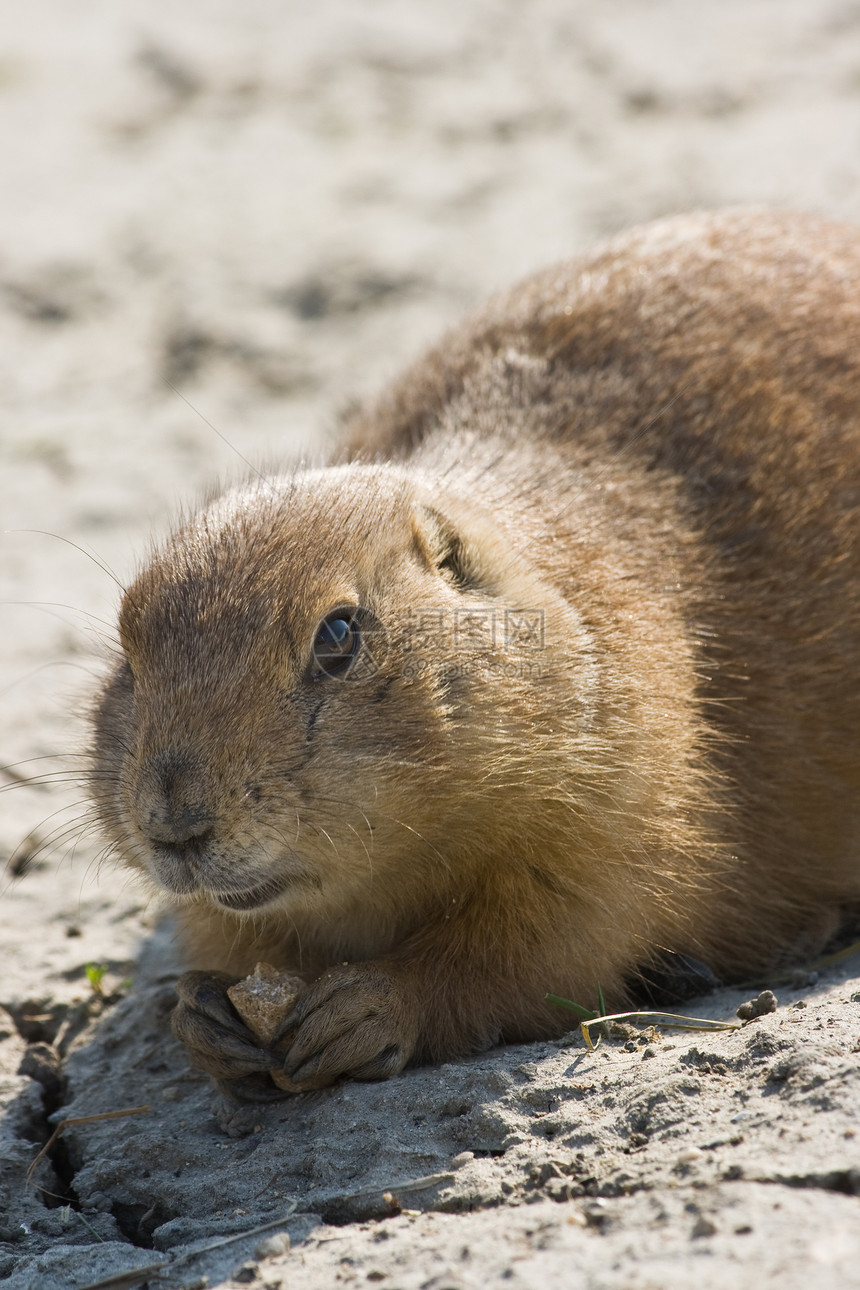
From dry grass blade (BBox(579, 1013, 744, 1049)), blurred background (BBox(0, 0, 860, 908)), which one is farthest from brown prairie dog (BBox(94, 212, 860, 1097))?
blurred background (BBox(0, 0, 860, 908))

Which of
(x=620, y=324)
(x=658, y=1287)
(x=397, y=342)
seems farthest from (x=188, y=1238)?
(x=397, y=342)

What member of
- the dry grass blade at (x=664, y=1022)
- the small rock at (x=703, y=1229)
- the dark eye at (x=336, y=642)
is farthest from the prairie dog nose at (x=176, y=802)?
the small rock at (x=703, y=1229)

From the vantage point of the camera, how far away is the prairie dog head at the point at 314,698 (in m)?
4.11

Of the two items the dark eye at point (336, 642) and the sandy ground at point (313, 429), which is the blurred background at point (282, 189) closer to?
the sandy ground at point (313, 429)

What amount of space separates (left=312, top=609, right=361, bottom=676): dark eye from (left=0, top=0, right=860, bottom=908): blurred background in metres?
3.10

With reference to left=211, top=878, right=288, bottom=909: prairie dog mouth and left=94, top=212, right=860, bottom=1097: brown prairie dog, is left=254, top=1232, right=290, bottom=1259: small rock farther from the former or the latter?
left=211, top=878, right=288, bottom=909: prairie dog mouth

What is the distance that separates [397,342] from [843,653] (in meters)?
4.66

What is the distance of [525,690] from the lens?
4562 millimetres

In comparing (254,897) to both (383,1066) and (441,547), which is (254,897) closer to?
(383,1066)

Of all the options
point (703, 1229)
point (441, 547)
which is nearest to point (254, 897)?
point (441, 547)

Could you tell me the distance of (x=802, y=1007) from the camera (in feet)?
14.8

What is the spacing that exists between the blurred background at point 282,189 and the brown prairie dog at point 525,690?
2.57 metres

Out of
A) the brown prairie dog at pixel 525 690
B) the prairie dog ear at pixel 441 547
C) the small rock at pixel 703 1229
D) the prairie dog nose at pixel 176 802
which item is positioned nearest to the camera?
the small rock at pixel 703 1229

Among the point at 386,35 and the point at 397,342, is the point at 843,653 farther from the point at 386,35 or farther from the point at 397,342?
the point at 386,35
